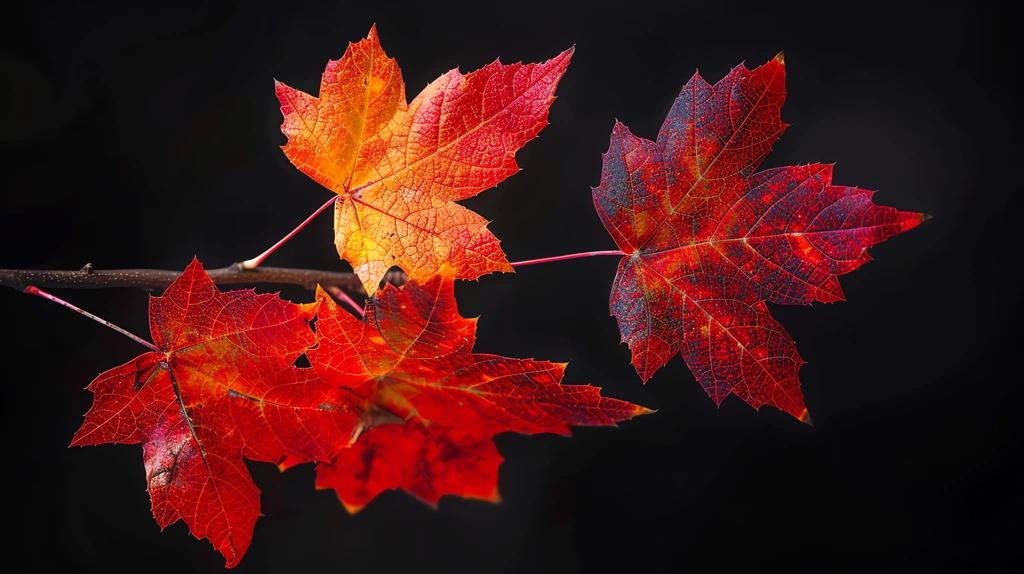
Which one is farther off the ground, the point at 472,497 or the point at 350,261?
the point at 350,261

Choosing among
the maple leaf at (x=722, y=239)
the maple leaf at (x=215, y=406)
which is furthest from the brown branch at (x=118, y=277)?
the maple leaf at (x=722, y=239)

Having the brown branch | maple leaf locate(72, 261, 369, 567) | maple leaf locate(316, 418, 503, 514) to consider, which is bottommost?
maple leaf locate(316, 418, 503, 514)

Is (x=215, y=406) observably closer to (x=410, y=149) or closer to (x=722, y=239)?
(x=410, y=149)

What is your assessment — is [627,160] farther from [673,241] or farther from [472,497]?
[472,497]

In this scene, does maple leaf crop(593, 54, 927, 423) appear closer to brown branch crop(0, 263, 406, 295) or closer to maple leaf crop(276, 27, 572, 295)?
maple leaf crop(276, 27, 572, 295)

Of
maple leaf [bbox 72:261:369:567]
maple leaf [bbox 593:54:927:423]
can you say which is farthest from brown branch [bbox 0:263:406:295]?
maple leaf [bbox 593:54:927:423]

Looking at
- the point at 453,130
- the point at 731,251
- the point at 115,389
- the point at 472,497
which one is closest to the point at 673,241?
the point at 731,251
